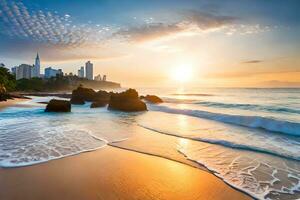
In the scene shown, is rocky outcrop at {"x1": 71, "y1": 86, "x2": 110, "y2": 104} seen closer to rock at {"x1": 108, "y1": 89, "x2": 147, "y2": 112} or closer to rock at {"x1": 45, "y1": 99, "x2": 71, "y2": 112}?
rock at {"x1": 108, "y1": 89, "x2": 147, "y2": 112}

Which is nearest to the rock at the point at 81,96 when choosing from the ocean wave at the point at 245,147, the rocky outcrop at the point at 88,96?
the rocky outcrop at the point at 88,96

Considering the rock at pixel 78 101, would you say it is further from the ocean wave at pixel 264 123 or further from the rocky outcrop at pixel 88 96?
the ocean wave at pixel 264 123

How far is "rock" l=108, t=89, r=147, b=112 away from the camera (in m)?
27.2

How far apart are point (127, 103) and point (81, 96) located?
13644 millimetres

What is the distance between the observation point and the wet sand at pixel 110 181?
495 cm

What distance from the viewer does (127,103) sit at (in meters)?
27.7

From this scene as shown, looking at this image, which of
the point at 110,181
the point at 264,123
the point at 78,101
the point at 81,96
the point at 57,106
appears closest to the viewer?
the point at 110,181

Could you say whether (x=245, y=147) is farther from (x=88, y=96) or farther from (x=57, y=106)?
(x=88, y=96)

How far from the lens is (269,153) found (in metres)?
8.88

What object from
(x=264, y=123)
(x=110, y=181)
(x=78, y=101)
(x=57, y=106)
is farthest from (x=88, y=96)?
(x=110, y=181)

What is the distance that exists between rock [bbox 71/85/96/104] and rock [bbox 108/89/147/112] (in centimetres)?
1062

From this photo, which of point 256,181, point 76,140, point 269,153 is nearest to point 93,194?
point 256,181

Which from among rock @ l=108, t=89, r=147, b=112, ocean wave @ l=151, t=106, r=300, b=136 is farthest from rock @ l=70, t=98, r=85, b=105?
ocean wave @ l=151, t=106, r=300, b=136

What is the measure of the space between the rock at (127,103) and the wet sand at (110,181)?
19.5 m
